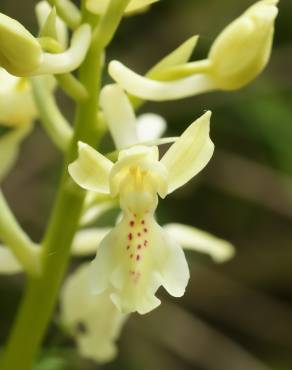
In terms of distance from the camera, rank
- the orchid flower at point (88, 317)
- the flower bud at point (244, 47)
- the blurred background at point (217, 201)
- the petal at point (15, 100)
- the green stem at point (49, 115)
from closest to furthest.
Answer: the flower bud at point (244, 47)
the green stem at point (49, 115)
the petal at point (15, 100)
the orchid flower at point (88, 317)
the blurred background at point (217, 201)

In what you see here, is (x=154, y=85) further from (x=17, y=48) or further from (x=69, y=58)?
(x=17, y=48)

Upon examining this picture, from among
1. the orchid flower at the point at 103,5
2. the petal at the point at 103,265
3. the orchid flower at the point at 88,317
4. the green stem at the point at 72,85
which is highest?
the orchid flower at the point at 103,5

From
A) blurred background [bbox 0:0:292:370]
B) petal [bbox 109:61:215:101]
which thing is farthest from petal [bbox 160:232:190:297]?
blurred background [bbox 0:0:292:370]

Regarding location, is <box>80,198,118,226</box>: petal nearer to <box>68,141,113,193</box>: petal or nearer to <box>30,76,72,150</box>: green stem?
<box>30,76,72,150</box>: green stem

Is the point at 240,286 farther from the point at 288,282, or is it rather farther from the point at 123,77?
the point at 123,77

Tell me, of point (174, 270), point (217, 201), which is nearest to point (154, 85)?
point (174, 270)

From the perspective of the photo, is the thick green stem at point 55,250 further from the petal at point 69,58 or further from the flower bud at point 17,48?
the flower bud at point 17,48

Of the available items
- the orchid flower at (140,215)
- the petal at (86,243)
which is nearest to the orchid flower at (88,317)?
the petal at (86,243)
